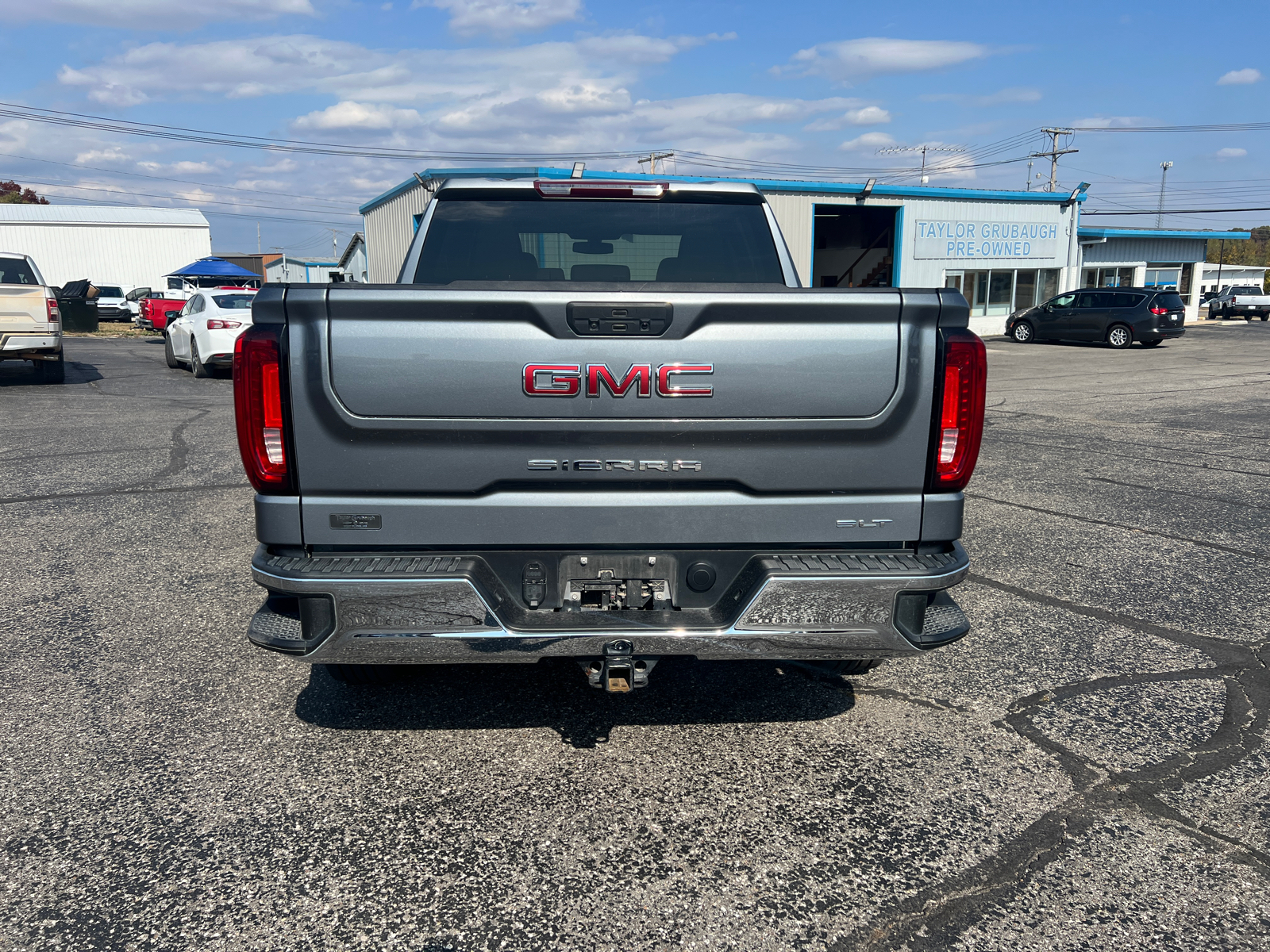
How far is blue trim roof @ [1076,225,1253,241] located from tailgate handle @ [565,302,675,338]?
38.7 m

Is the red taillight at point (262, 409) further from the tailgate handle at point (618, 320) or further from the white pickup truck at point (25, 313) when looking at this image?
the white pickup truck at point (25, 313)

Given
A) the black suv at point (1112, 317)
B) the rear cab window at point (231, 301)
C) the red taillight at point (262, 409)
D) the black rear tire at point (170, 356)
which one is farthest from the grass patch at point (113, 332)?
the red taillight at point (262, 409)

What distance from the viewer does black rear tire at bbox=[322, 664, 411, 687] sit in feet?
12.5

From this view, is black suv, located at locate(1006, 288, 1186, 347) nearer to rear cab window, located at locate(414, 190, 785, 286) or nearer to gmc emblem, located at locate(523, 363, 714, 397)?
rear cab window, located at locate(414, 190, 785, 286)

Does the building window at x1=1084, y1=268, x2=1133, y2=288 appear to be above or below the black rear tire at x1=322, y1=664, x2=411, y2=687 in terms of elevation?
above

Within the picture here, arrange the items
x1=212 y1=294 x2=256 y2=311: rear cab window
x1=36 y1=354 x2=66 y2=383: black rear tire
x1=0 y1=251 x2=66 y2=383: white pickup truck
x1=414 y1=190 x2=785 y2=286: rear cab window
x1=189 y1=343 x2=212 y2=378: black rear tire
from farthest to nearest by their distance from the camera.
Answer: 1. x1=189 y1=343 x2=212 y2=378: black rear tire
2. x1=212 y1=294 x2=256 y2=311: rear cab window
3. x1=36 y1=354 x2=66 y2=383: black rear tire
4. x1=0 y1=251 x2=66 y2=383: white pickup truck
5. x1=414 y1=190 x2=785 y2=286: rear cab window

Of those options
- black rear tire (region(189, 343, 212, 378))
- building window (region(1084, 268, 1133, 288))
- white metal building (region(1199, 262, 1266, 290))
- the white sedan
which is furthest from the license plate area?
white metal building (region(1199, 262, 1266, 290))

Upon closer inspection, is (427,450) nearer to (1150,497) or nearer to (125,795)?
(125,795)

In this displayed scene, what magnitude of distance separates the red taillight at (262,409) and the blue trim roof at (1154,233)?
129ft

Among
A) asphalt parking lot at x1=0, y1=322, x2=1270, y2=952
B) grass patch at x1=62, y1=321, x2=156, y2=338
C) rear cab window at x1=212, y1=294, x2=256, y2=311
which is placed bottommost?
asphalt parking lot at x1=0, y1=322, x2=1270, y2=952

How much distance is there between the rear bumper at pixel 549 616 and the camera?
114 inches

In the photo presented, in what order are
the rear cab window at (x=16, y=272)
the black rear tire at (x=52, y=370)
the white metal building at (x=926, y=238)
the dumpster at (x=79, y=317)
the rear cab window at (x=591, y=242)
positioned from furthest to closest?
the dumpster at (x=79, y=317) < the white metal building at (x=926, y=238) < the black rear tire at (x=52, y=370) < the rear cab window at (x=16, y=272) < the rear cab window at (x=591, y=242)

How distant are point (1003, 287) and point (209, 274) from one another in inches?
1163

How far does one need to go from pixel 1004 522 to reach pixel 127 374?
1695cm
